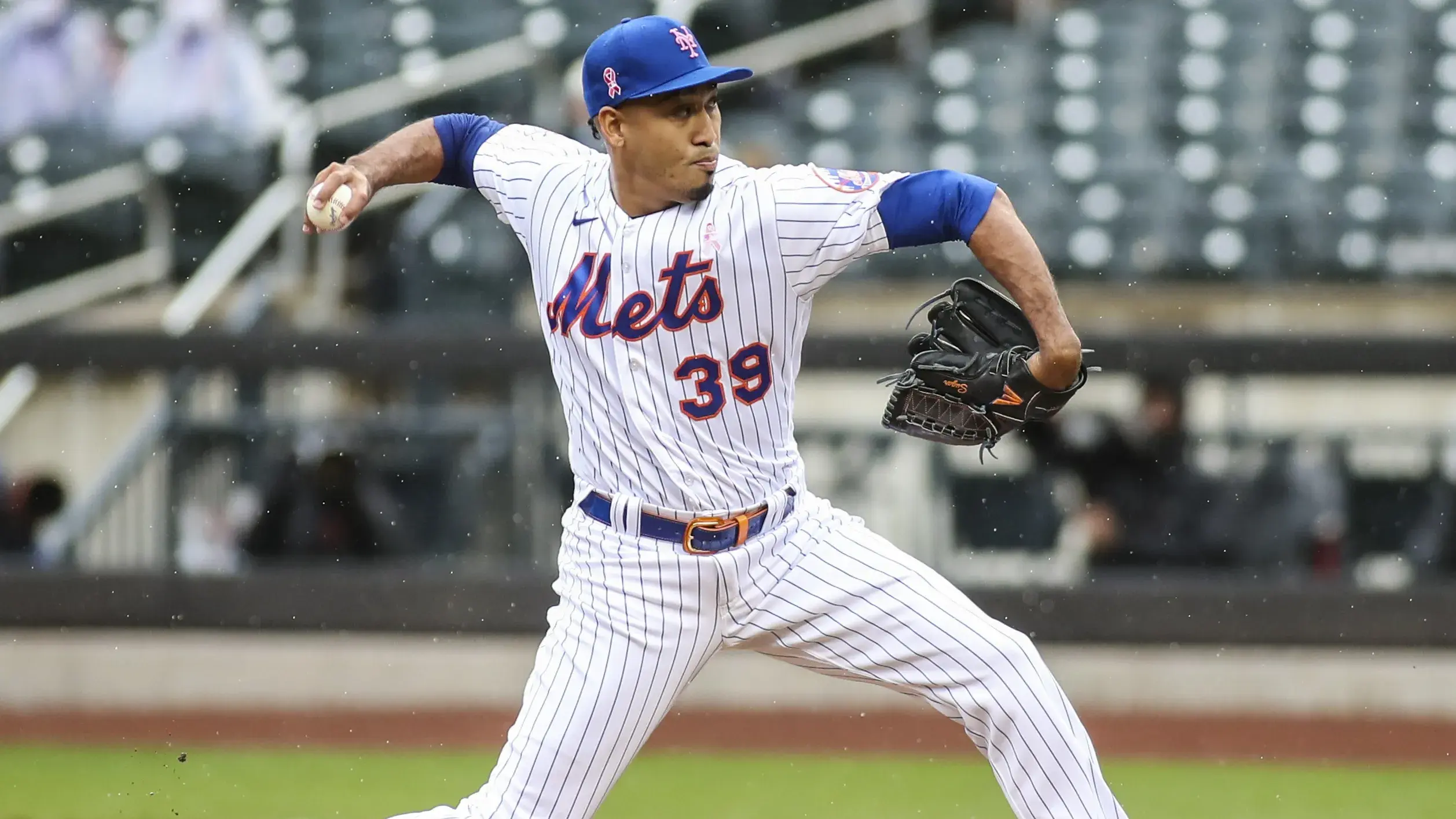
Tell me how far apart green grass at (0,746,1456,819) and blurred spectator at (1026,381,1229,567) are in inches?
39.0

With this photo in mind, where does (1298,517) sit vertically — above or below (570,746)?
below

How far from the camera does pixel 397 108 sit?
8.34m

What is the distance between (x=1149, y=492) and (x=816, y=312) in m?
2.02

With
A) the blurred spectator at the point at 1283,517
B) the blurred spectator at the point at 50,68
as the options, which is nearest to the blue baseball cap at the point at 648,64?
the blurred spectator at the point at 1283,517

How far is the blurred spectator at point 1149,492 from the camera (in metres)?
6.84

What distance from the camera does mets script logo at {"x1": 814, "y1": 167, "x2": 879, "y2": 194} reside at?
2.92 m

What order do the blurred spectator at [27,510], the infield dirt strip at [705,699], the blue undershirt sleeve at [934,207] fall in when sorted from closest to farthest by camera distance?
the blue undershirt sleeve at [934,207] < the infield dirt strip at [705,699] < the blurred spectator at [27,510]

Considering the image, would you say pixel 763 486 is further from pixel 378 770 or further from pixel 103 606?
pixel 103 606

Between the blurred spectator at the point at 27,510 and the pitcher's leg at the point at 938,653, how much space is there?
17.1 feet

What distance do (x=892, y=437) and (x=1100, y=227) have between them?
199 centimetres

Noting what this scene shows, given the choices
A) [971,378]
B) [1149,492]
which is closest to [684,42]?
[971,378]

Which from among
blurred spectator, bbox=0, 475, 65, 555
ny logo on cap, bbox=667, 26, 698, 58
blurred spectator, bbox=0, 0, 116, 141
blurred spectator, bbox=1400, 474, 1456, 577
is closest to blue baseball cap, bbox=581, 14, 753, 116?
ny logo on cap, bbox=667, 26, 698, 58

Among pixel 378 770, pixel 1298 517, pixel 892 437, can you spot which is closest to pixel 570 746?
pixel 378 770

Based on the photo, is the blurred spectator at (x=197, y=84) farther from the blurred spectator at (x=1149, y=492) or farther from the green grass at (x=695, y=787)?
the blurred spectator at (x=1149, y=492)
